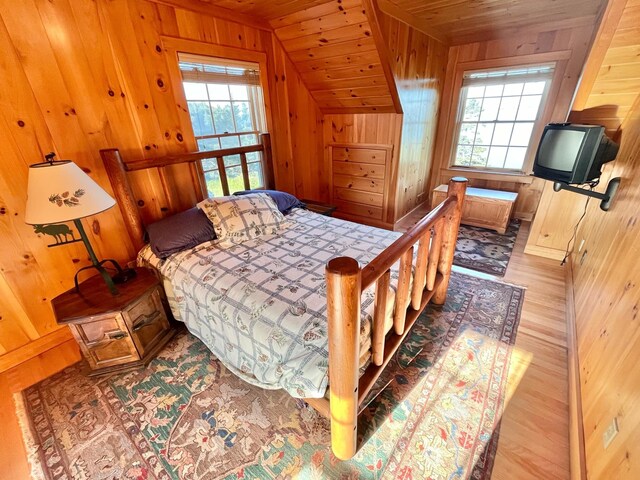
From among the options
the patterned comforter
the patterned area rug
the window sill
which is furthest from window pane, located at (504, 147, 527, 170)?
the patterned comforter

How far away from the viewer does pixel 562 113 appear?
3055 millimetres

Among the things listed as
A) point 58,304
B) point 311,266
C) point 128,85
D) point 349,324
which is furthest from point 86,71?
point 349,324

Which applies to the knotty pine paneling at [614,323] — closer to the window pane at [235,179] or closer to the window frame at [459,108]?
the window frame at [459,108]

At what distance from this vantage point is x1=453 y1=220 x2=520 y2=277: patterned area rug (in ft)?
8.50

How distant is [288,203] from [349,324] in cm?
179

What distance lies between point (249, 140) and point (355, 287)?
2264 millimetres

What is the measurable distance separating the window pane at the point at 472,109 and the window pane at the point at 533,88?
483 millimetres

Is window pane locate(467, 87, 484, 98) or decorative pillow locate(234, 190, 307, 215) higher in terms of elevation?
window pane locate(467, 87, 484, 98)

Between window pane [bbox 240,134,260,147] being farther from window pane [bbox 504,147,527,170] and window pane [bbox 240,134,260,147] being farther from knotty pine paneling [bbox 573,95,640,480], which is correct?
window pane [bbox 504,147,527,170]

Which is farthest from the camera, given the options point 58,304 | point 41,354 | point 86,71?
point 41,354

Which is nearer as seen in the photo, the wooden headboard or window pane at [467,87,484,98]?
the wooden headboard

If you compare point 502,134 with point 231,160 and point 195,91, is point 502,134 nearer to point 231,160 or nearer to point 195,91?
point 231,160

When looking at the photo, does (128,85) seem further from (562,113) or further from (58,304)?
(562,113)

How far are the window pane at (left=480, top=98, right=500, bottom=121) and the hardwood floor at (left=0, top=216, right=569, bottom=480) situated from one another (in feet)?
7.74
